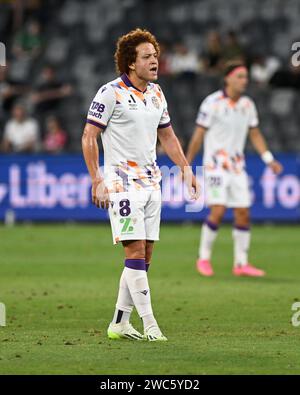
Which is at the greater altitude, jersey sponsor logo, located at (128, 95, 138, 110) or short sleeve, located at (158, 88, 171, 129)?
jersey sponsor logo, located at (128, 95, 138, 110)

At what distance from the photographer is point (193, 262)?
1662 cm

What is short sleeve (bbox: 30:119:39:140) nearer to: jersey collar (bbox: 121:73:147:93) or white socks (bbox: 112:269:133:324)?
jersey collar (bbox: 121:73:147:93)

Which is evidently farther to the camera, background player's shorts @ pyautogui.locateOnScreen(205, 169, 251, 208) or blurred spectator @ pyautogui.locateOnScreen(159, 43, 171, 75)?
blurred spectator @ pyautogui.locateOnScreen(159, 43, 171, 75)

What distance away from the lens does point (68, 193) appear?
2305 centimetres

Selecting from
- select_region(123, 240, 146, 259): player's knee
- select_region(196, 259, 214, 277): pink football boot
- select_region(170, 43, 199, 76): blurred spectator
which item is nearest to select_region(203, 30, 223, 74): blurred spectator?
select_region(170, 43, 199, 76): blurred spectator

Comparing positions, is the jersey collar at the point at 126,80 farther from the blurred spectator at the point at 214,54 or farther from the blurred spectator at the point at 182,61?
the blurred spectator at the point at 182,61

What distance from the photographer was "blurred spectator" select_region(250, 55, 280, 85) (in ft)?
82.8

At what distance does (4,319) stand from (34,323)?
0.33 metres

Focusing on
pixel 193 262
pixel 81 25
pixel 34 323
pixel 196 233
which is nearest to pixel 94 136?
pixel 34 323

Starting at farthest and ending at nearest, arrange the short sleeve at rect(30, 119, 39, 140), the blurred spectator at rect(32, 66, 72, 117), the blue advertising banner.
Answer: the blurred spectator at rect(32, 66, 72, 117)
the short sleeve at rect(30, 119, 39, 140)
the blue advertising banner

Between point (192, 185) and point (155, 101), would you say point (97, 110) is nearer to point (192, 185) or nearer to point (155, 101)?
point (155, 101)

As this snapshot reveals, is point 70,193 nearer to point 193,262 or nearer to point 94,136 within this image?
point 193,262

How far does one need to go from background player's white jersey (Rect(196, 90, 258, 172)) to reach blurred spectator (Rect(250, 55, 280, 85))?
33.2ft

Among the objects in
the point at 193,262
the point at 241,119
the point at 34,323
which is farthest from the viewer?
the point at 193,262
